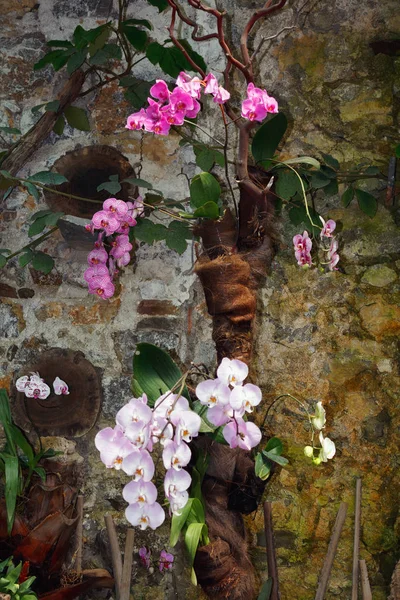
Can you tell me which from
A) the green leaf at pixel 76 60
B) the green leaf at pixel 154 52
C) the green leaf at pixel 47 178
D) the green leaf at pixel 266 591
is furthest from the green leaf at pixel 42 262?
the green leaf at pixel 266 591

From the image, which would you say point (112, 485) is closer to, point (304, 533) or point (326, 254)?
point (304, 533)

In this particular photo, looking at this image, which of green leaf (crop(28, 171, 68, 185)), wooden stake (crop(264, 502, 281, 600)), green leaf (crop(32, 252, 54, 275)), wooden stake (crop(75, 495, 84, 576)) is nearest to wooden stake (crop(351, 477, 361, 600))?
wooden stake (crop(264, 502, 281, 600))

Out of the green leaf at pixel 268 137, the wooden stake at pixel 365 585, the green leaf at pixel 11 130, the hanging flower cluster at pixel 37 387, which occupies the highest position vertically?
the green leaf at pixel 11 130

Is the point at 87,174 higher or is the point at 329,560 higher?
the point at 87,174

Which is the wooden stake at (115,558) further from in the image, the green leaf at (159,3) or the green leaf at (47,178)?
the green leaf at (159,3)

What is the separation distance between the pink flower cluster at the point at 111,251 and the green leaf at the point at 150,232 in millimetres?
31

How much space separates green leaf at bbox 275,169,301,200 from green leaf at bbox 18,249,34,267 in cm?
83

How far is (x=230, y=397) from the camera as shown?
158 cm

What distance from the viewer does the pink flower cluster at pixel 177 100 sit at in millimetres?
1834

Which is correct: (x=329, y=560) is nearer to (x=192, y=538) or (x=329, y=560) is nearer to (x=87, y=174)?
(x=192, y=538)

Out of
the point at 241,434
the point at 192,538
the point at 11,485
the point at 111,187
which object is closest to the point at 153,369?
the point at 241,434

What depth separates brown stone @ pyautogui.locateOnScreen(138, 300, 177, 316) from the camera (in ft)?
7.86

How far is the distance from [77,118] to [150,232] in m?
0.55

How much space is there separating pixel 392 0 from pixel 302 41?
12.8 inches
